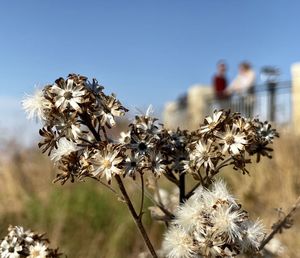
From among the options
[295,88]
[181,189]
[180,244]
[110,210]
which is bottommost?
[180,244]

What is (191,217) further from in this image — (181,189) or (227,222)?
(181,189)

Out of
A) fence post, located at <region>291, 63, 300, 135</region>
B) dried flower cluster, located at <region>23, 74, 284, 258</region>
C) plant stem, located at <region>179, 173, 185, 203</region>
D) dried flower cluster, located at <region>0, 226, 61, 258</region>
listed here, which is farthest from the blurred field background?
fence post, located at <region>291, 63, 300, 135</region>

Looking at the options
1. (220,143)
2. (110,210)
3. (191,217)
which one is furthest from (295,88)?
(191,217)

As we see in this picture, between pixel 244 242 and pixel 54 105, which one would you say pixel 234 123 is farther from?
pixel 54 105

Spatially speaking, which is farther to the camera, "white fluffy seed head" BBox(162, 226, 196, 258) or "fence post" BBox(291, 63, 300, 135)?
"fence post" BBox(291, 63, 300, 135)

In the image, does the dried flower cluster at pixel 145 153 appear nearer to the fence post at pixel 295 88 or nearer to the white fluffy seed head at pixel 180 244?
the white fluffy seed head at pixel 180 244

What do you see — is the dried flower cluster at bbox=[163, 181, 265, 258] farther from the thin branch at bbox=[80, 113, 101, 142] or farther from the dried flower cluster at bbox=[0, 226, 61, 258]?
the dried flower cluster at bbox=[0, 226, 61, 258]
